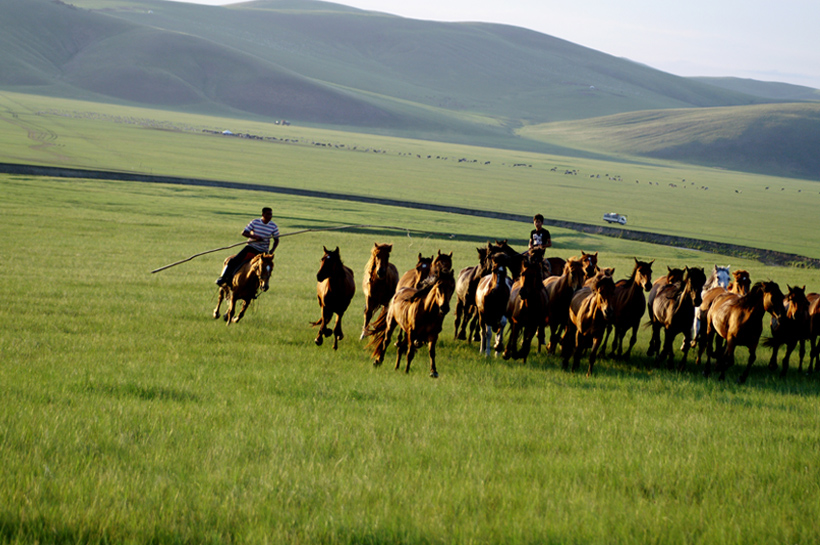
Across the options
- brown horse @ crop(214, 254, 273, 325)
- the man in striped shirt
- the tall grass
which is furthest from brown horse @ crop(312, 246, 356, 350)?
the man in striped shirt

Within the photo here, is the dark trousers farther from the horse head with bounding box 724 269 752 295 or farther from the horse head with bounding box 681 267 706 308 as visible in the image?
the horse head with bounding box 724 269 752 295

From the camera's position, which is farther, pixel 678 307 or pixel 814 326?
pixel 814 326

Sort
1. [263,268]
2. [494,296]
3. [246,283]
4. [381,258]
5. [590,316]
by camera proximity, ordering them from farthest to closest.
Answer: [246,283], [263,268], [381,258], [494,296], [590,316]

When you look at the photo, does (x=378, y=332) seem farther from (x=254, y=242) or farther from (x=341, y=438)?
(x=341, y=438)

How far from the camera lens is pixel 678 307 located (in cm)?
1438

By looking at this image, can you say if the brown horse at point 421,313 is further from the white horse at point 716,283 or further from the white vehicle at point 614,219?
the white vehicle at point 614,219

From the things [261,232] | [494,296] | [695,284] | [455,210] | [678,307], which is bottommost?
[494,296]

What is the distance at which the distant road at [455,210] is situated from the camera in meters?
48.6

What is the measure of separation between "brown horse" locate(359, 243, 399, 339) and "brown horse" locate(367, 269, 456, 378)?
162 centimetres

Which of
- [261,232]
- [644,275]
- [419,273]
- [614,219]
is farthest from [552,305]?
[614,219]

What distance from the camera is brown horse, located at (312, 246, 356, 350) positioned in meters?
Answer: 13.7

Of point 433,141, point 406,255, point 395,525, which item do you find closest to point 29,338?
point 395,525

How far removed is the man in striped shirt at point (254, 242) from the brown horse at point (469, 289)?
446cm

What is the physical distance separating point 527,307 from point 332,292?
12.8ft
